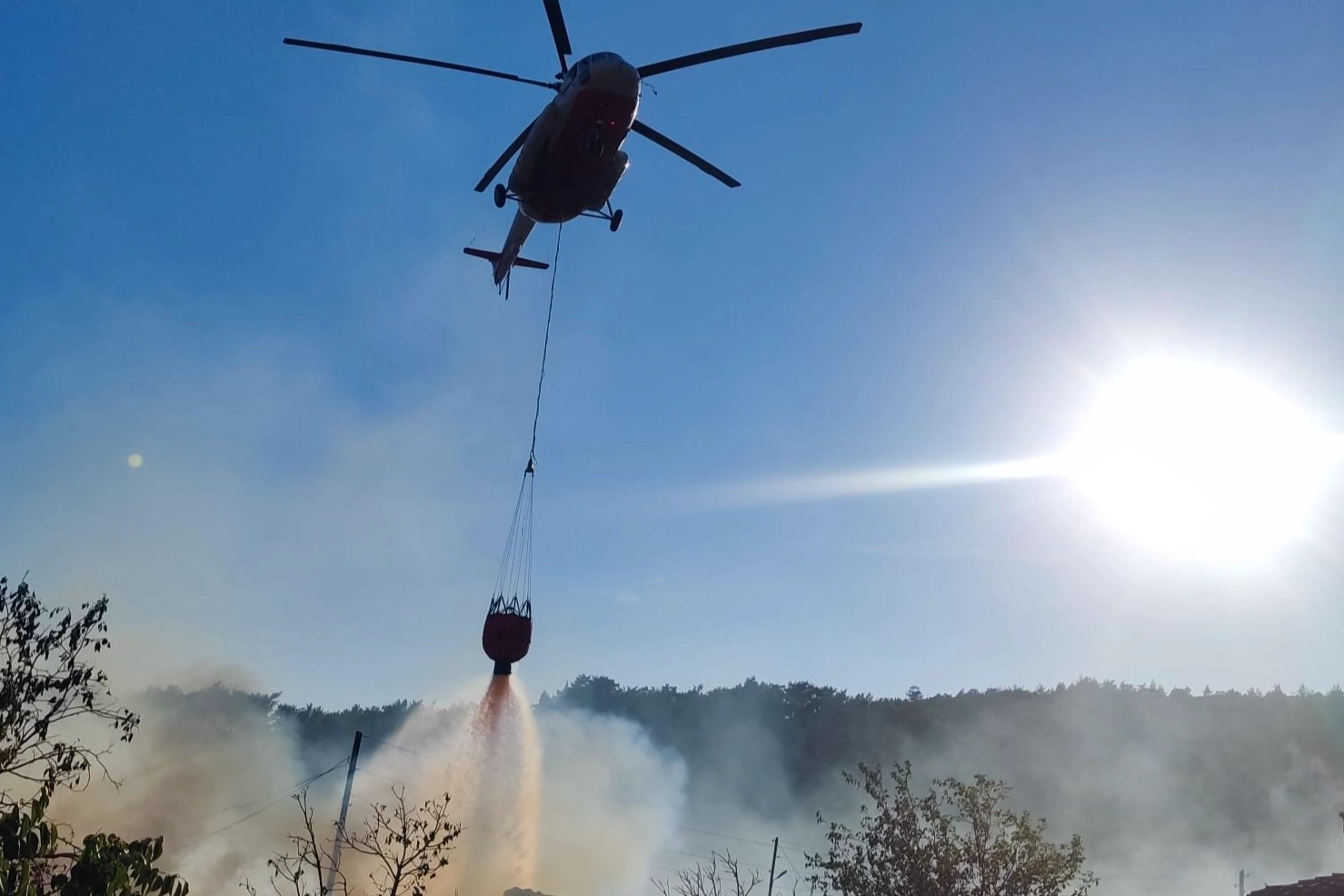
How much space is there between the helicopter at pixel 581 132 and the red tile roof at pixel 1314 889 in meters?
19.1

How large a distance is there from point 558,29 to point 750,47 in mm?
3826

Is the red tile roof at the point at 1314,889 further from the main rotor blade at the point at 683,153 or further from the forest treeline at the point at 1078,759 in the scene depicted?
the forest treeline at the point at 1078,759

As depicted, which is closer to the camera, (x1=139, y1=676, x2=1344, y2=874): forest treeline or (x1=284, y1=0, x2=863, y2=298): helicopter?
(x1=284, y1=0, x2=863, y2=298): helicopter

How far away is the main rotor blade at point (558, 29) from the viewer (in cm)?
1836

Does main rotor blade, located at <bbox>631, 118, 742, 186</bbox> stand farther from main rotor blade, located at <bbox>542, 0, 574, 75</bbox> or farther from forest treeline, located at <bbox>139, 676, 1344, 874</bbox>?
forest treeline, located at <bbox>139, 676, 1344, 874</bbox>

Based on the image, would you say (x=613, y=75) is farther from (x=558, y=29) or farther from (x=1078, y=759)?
(x=1078, y=759)

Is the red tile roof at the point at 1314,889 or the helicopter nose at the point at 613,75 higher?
the helicopter nose at the point at 613,75

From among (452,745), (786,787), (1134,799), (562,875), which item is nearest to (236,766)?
(452,745)

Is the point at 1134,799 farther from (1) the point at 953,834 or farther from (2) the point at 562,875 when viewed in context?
(1) the point at 953,834

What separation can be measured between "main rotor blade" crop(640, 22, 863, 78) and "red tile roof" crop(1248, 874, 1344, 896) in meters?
19.1

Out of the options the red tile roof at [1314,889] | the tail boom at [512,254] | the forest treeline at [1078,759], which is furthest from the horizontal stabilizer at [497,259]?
the forest treeline at [1078,759]

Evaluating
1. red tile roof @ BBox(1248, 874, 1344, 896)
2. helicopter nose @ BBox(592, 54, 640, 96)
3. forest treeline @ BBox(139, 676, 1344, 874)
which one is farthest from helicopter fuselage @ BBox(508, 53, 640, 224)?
forest treeline @ BBox(139, 676, 1344, 874)

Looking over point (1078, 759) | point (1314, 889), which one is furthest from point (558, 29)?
point (1078, 759)

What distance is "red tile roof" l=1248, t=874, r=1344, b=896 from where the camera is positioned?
20.3m
